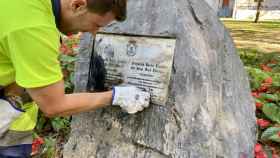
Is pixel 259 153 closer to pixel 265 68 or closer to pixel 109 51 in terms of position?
pixel 109 51

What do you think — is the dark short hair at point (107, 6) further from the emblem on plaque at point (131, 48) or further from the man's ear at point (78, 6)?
the emblem on plaque at point (131, 48)

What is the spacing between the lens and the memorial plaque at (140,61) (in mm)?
2168

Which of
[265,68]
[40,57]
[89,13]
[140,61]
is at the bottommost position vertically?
[265,68]

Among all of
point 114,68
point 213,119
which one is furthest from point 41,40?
point 213,119

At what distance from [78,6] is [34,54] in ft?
0.99

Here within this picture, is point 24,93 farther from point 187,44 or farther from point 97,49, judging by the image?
point 187,44

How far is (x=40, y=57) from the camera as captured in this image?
61.8 inches

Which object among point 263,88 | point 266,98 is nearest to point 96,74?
point 266,98

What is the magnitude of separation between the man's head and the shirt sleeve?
14 cm

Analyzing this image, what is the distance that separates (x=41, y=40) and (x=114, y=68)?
84cm

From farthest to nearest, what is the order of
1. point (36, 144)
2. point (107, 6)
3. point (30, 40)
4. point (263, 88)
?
point (263, 88), point (36, 144), point (107, 6), point (30, 40)

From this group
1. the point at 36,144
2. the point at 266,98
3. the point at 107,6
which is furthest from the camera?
the point at 266,98

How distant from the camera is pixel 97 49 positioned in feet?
7.93

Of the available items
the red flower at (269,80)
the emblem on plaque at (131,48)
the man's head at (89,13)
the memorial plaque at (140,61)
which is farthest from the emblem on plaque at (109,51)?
the red flower at (269,80)
